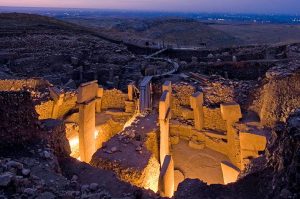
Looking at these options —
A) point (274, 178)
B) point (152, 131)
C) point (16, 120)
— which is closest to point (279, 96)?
point (152, 131)

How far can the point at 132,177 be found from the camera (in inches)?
328

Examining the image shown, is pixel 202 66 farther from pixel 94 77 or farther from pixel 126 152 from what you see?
pixel 126 152

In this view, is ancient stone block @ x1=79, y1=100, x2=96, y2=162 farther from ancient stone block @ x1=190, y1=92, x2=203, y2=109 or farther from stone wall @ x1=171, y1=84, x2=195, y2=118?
stone wall @ x1=171, y1=84, x2=195, y2=118

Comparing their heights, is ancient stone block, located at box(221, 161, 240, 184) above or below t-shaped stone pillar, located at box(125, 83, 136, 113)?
below

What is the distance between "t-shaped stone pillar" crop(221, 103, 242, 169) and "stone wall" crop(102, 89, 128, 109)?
466cm

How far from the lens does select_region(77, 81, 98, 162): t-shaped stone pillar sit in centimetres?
1064

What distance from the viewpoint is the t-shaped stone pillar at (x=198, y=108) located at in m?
12.7

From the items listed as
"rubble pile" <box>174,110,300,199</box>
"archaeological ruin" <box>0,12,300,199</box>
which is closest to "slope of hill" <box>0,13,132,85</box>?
"archaeological ruin" <box>0,12,300,199</box>

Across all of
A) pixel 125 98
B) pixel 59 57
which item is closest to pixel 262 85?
pixel 125 98

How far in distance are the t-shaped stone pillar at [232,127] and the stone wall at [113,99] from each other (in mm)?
4662

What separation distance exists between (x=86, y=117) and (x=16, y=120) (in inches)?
182

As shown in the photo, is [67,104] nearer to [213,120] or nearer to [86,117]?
[86,117]

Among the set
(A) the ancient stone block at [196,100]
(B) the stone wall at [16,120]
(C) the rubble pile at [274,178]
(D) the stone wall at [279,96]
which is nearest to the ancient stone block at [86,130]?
(A) the ancient stone block at [196,100]

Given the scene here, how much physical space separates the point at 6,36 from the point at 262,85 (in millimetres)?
18752
